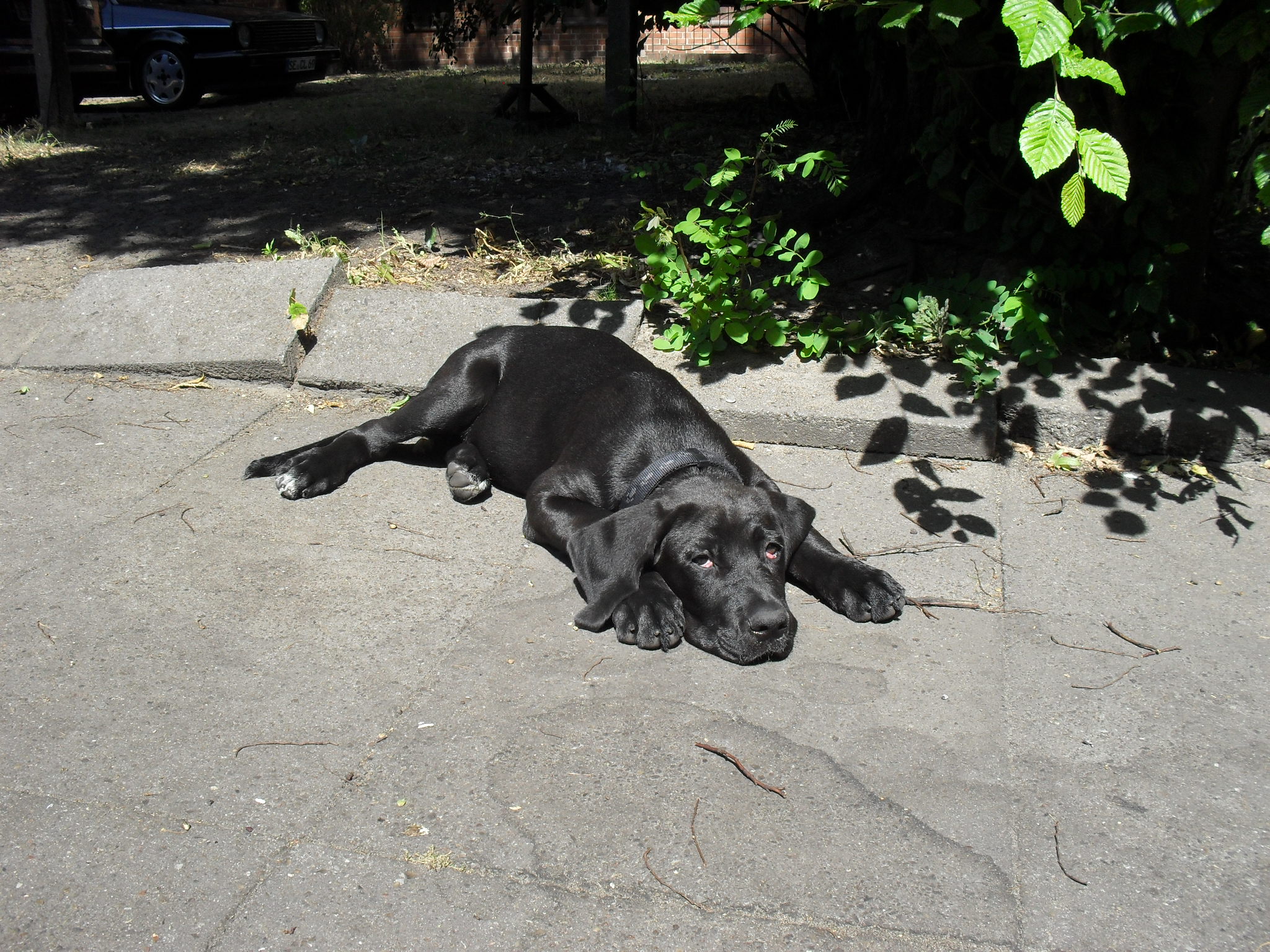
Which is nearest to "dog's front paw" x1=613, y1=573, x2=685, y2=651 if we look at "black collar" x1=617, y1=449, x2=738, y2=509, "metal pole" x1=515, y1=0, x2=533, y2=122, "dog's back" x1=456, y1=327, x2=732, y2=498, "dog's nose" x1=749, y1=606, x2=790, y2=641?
"dog's nose" x1=749, y1=606, x2=790, y2=641

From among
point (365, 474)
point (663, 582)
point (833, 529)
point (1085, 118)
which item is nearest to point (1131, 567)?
point (833, 529)

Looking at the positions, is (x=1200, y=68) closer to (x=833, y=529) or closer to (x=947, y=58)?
(x=947, y=58)

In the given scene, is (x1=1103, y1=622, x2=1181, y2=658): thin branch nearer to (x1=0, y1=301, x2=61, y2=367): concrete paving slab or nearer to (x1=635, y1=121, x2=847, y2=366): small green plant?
(x1=635, y1=121, x2=847, y2=366): small green plant

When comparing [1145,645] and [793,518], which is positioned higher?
[793,518]

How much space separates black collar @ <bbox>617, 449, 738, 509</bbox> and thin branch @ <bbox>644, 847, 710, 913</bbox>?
1478 millimetres

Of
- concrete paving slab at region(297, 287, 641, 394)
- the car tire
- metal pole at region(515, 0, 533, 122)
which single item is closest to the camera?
concrete paving slab at region(297, 287, 641, 394)

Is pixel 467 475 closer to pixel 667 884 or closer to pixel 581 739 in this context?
pixel 581 739

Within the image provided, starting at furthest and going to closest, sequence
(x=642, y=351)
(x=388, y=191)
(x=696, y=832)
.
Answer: (x=388, y=191)
(x=642, y=351)
(x=696, y=832)

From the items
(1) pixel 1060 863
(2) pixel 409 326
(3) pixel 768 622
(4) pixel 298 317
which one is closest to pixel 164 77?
(4) pixel 298 317

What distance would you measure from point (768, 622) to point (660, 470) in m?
0.83

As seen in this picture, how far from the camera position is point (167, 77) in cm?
1441

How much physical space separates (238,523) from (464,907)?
2.34 metres

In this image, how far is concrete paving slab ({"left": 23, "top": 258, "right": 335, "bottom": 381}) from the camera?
19.1 feet

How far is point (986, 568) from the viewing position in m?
4.07
